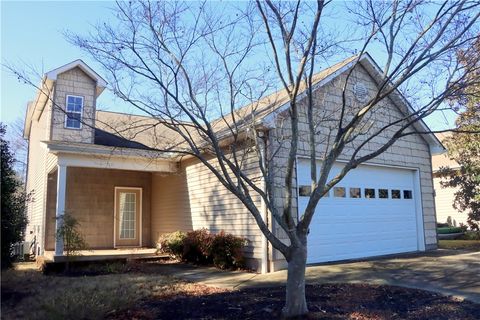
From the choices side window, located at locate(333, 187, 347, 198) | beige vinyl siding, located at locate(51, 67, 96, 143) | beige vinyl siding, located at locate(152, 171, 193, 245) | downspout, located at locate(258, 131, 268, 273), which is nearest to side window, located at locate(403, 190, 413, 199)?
side window, located at locate(333, 187, 347, 198)

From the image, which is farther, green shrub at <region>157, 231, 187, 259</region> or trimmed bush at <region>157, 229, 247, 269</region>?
green shrub at <region>157, 231, 187, 259</region>

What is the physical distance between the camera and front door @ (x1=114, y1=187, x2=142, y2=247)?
53.9ft

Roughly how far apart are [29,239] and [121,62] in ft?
48.8

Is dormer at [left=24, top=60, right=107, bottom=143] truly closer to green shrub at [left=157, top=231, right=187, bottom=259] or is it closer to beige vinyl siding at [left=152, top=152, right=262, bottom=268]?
beige vinyl siding at [left=152, top=152, right=262, bottom=268]

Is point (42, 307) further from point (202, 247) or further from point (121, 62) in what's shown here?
point (202, 247)

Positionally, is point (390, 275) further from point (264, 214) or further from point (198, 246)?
point (198, 246)

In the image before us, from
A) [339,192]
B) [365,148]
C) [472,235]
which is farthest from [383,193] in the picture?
[472,235]

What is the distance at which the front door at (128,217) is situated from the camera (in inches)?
647

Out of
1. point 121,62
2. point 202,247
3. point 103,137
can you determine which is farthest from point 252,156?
point 103,137

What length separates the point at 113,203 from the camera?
1641 centimetres

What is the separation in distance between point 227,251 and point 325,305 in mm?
4554

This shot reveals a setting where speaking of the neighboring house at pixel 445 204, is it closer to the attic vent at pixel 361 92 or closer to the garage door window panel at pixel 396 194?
the garage door window panel at pixel 396 194

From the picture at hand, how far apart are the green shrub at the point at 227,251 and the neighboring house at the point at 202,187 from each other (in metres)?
0.26

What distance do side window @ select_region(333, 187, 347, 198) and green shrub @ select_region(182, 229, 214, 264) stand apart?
3.58 metres
